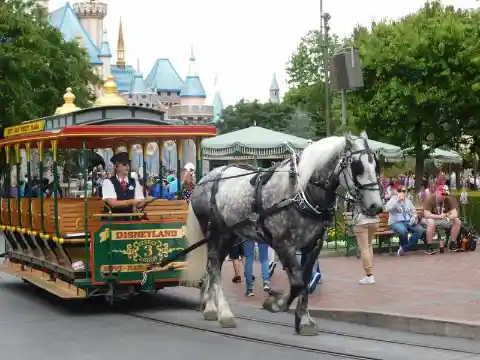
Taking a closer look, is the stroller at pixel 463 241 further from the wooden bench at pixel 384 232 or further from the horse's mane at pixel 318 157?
the horse's mane at pixel 318 157

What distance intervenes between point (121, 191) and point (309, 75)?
2398 inches

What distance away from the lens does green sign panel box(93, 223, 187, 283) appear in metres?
11.1

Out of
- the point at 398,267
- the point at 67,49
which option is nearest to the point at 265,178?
the point at 398,267

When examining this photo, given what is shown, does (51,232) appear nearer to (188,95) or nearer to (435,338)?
(435,338)

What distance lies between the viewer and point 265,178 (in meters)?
10.0

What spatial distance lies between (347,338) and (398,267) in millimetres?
6530

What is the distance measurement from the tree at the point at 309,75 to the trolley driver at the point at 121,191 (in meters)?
56.0

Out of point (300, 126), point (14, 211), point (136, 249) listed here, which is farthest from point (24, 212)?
point (300, 126)

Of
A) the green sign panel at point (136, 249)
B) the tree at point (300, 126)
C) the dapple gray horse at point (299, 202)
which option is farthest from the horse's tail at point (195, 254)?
the tree at point (300, 126)

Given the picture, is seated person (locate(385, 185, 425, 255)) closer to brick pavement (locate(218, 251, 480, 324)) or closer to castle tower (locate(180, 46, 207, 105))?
brick pavement (locate(218, 251, 480, 324))

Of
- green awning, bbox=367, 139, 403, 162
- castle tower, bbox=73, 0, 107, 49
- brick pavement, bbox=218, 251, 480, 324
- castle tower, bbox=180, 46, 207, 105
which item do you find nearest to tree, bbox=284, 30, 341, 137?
castle tower, bbox=180, 46, 207, 105

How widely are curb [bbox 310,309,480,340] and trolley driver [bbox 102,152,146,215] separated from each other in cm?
272

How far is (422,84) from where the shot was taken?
3331 centimetres

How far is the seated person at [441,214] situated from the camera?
18188 mm
